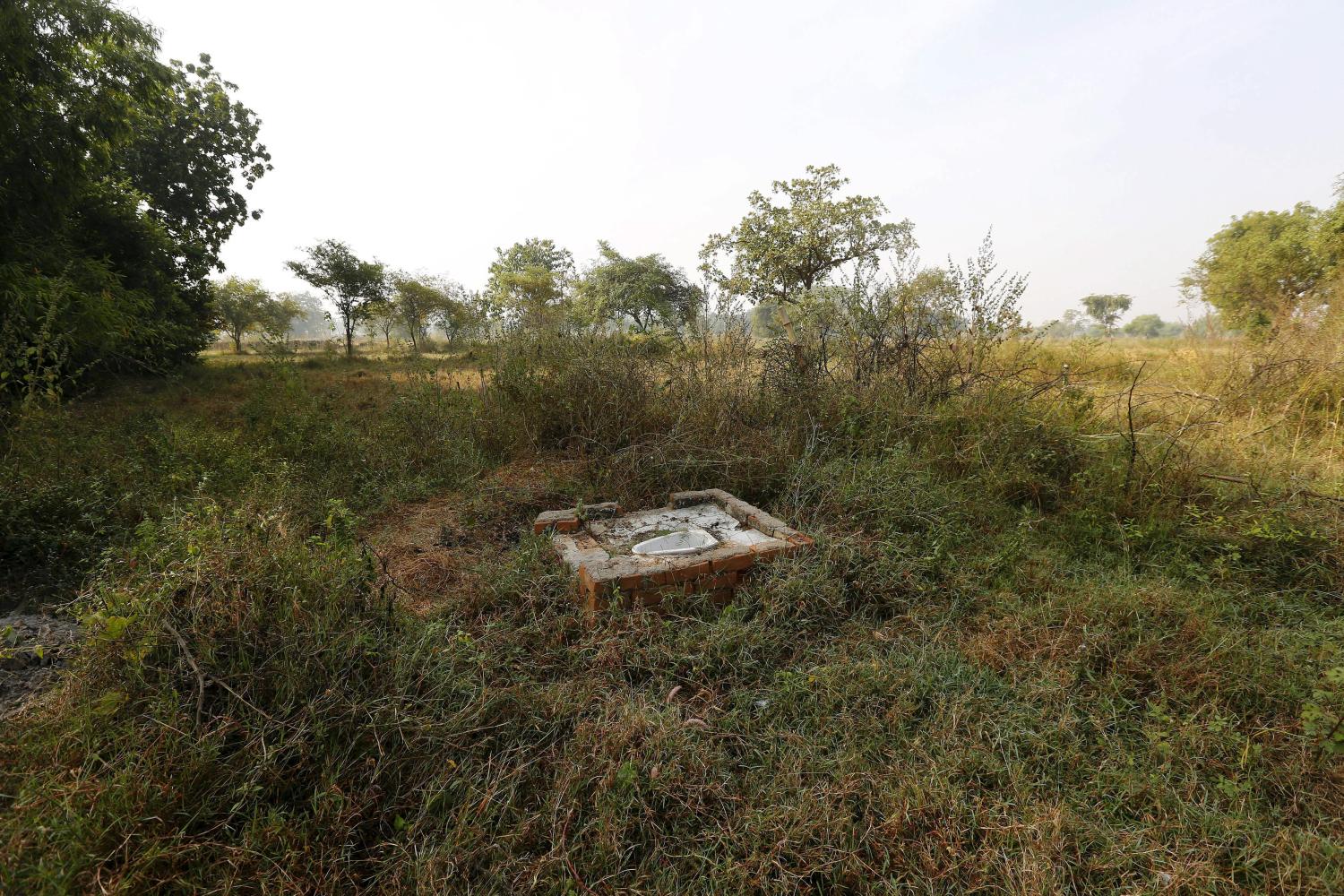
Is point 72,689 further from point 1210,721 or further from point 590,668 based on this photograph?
point 1210,721

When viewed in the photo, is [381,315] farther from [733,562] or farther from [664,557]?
[733,562]

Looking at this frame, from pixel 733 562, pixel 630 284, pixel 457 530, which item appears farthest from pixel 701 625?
pixel 630 284

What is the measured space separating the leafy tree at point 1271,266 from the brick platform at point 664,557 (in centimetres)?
735

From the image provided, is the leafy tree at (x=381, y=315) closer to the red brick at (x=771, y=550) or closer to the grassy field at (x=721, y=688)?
the grassy field at (x=721, y=688)

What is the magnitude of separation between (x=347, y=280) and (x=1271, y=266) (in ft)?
98.7

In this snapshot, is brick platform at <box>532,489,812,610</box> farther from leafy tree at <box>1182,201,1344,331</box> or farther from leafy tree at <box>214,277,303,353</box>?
leafy tree at <box>214,277,303,353</box>

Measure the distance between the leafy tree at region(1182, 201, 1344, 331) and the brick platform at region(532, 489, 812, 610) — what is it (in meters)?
7.35

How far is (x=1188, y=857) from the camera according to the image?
1519 millimetres

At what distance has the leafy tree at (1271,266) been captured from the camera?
7780mm

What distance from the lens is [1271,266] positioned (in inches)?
471

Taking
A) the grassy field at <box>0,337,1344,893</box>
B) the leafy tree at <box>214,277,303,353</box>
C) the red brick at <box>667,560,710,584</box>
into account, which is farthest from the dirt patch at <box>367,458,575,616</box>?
the leafy tree at <box>214,277,303,353</box>

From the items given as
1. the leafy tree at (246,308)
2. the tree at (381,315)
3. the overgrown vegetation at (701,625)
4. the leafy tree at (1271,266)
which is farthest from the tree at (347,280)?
the leafy tree at (1271,266)

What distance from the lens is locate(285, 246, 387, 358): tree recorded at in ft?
70.9

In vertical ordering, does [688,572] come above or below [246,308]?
below
